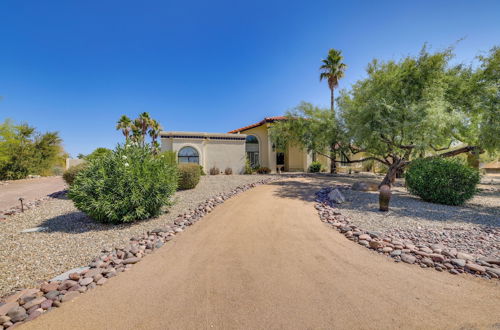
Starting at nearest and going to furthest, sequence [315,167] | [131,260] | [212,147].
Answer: [131,260] < [212,147] < [315,167]

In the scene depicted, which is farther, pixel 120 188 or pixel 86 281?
pixel 120 188

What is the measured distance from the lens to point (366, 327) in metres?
2.23

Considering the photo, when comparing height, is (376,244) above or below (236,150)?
below

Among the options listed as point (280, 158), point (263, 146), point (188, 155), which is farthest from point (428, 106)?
point (188, 155)

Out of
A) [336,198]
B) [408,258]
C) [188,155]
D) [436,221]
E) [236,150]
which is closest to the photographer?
[408,258]

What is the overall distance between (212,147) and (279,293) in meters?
17.7

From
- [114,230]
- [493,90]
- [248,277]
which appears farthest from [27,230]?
[493,90]

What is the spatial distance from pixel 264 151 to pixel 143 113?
54.1ft

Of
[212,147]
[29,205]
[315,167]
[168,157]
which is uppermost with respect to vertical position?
[212,147]

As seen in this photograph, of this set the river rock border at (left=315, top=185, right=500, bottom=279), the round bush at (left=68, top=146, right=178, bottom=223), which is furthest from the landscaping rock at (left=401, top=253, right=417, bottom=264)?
the round bush at (left=68, top=146, right=178, bottom=223)

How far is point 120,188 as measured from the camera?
18.3ft

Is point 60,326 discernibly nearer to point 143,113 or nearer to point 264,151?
point 264,151

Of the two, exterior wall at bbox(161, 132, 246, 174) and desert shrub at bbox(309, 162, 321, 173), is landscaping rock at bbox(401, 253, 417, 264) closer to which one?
exterior wall at bbox(161, 132, 246, 174)

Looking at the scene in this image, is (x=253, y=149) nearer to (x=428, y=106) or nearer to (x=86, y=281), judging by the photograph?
(x=428, y=106)
